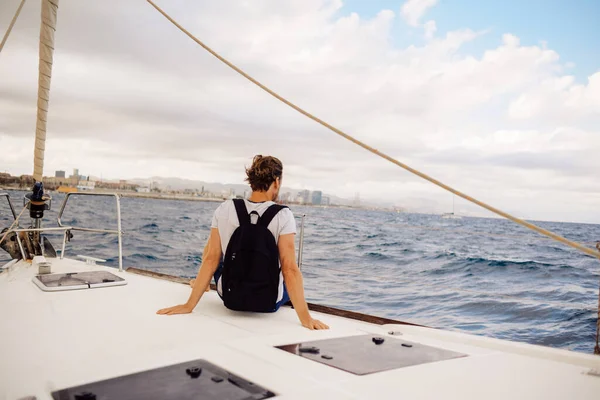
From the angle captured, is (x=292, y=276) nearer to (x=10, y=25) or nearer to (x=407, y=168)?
(x=407, y=168)

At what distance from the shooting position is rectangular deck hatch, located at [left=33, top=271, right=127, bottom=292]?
115 inches

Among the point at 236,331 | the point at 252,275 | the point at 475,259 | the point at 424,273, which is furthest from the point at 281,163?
the point at 475,259

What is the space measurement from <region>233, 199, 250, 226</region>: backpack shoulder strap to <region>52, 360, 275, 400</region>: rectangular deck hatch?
3.08ft

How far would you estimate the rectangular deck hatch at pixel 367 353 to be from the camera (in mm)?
1600

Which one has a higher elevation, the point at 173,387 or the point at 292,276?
the point at 292,276

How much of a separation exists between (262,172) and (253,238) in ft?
1.14

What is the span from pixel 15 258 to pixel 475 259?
416 inches

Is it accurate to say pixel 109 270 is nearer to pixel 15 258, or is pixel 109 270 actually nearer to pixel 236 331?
pixel 15 258

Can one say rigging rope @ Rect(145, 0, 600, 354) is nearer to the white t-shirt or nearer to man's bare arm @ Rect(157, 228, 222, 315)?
the white t-shirt

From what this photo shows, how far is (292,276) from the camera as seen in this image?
7.54ft

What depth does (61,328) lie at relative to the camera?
2.06 metres

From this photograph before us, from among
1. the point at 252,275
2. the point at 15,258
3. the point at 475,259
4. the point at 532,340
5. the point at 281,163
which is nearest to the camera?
the point at 252,275

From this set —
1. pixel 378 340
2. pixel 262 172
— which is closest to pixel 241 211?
pixel 262 172

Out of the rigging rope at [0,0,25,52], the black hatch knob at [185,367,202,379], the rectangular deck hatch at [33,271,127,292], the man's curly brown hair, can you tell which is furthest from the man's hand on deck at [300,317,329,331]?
the rigging rope at [0,0,25,52]
